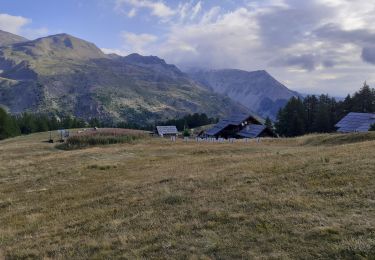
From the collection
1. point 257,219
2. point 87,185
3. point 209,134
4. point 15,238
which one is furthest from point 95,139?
point 257,219

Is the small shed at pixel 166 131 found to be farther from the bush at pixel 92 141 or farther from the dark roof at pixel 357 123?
the dark roof at pixel 357 123

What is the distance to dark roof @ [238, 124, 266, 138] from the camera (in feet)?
286

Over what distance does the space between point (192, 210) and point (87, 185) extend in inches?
583

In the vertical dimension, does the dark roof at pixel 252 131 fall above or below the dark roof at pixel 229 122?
below

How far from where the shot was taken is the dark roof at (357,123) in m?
75.8

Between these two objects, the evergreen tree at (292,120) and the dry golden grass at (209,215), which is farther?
the evergreen tree at (292,120)

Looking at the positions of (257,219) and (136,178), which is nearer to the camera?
(257,219)

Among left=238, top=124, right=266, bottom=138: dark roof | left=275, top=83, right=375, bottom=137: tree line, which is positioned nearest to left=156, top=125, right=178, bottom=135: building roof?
left=238, top=124, right=266, bottom=138: dark roof

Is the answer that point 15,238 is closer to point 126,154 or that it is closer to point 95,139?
point 126,154

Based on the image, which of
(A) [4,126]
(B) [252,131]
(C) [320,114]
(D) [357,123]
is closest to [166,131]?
(B) [252,131]

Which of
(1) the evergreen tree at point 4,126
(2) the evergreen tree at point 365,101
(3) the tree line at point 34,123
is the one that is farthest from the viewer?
(3) the tree line at point 34,123

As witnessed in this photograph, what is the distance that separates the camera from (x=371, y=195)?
643 inches

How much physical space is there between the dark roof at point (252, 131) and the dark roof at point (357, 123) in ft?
56.3

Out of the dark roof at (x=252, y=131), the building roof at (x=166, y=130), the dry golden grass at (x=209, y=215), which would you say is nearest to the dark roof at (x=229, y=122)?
the dark roof at (x=252, y=131)
